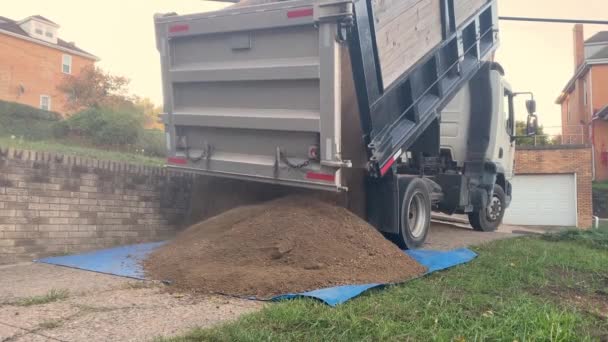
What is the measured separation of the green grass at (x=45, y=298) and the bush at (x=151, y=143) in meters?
8.34

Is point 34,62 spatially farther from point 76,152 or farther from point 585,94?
point 585,94

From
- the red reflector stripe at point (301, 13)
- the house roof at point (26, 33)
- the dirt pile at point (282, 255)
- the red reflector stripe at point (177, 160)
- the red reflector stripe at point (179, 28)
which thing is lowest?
the dirt pile at point (282, 255)

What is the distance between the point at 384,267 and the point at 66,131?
Result: 38.0 ft

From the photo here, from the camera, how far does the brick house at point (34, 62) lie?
28.9m

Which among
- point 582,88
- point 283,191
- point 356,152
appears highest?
point 582,88

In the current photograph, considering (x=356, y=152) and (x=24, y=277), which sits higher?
(x=356, y=152)

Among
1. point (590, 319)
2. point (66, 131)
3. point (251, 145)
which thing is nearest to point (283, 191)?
point (251, 145)

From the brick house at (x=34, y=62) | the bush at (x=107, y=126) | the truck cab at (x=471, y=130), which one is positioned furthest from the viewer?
the brick house at (x=34, y=62)

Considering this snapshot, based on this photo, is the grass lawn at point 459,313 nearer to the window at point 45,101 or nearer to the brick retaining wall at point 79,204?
the brick retaining wall at point 79,204

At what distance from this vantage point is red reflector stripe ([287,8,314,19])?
5520 millimetres

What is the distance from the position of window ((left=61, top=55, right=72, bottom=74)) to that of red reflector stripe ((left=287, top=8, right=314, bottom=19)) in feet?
96.2

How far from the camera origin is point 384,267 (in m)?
5.36

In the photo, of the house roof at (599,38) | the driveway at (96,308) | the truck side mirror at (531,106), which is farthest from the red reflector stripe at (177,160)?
the house roof at (599,38)

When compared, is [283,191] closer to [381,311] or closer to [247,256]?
[247,256]
